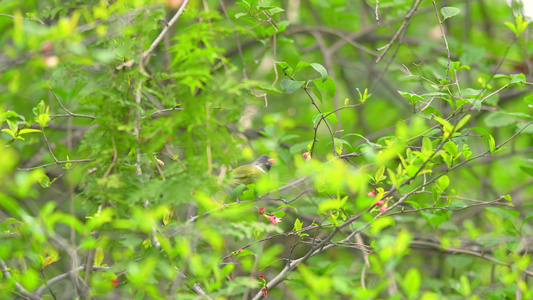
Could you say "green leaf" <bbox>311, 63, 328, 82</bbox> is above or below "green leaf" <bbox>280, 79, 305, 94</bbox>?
above

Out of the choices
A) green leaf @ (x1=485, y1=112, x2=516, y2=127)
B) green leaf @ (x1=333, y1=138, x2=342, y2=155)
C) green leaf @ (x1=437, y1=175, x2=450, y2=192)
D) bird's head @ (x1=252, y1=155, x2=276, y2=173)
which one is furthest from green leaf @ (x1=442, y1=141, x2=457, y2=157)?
bird's head @ (x1=252, y1=155, x2=276, y2=173)

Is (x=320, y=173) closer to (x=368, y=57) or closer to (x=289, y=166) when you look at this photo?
(x=289, y=166)

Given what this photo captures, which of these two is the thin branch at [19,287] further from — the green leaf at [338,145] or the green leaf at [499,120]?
the green leaf at [499,120]

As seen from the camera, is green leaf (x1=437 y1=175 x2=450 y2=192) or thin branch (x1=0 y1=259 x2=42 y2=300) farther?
green leaf (x1=437 y1=175 x2=450 y2=192)

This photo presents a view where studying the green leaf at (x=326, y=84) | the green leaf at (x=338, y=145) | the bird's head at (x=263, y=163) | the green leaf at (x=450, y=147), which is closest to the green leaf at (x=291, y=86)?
the green leaf at (x=326, y=84)

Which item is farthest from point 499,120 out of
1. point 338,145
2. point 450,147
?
point 338,145

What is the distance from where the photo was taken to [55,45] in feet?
5.42

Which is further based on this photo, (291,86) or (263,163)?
(263,163)

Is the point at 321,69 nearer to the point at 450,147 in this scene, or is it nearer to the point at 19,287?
the point at 450,147

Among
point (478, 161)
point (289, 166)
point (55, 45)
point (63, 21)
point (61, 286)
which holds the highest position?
point (63, 21)

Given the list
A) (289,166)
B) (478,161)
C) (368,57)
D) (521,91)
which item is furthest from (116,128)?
(368,57)

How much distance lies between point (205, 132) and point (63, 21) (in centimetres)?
53

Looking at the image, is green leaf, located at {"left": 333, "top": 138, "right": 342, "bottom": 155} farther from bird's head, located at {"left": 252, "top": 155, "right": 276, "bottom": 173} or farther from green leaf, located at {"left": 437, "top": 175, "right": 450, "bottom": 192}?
bird's head, located at {"left": 252, "top": 155, "right": 276, "bottom": 173}

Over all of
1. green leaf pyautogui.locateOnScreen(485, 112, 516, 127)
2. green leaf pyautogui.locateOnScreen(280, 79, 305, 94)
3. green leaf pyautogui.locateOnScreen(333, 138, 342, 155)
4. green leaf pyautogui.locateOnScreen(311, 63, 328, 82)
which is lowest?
green leaf pyautogui.locateOnScreen(485, 112, 516, 127)
